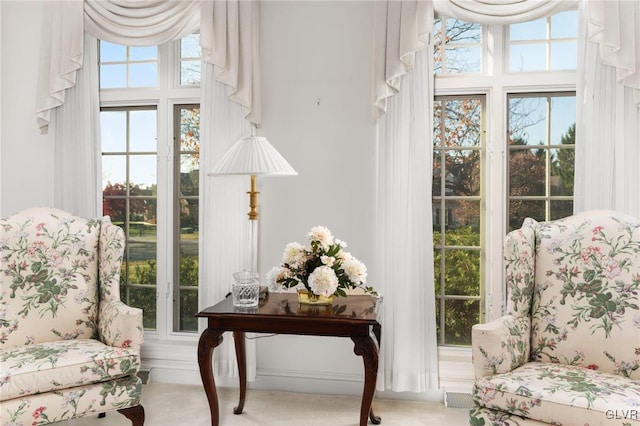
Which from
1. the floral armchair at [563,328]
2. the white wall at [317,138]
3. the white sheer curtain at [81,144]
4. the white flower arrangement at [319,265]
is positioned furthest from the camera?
the white sheer curtain at [81,144]

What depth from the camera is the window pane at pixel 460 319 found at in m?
3.00

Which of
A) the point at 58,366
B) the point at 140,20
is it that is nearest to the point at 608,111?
the point at 140,20

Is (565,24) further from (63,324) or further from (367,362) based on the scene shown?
(63,324)

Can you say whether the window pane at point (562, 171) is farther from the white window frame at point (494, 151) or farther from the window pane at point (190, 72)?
the window pane at point (190, 72)

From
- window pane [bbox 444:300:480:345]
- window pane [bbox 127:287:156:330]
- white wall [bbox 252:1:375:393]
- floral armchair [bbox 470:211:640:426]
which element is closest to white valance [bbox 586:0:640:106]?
floral armchair [bbox 470:211:640:426]

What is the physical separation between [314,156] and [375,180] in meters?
0.40

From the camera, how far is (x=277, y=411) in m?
2.75

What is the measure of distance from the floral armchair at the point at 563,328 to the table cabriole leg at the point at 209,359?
3.91 feet

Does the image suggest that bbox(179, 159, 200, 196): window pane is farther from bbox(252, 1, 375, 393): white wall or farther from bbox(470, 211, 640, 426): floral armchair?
bbox(470, 211, 640, 426): floral armchair

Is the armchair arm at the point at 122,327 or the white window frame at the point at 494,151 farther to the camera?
the white window frame at the point at 494,151

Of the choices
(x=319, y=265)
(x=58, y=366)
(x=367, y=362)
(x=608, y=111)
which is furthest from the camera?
(x=608, y=111)

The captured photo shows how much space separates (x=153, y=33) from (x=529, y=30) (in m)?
2.26

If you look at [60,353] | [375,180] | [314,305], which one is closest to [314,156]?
[375,180]

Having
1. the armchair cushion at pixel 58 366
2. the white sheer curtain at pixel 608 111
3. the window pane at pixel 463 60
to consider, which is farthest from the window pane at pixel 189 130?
the white sheer curtain at pixel 608 111
